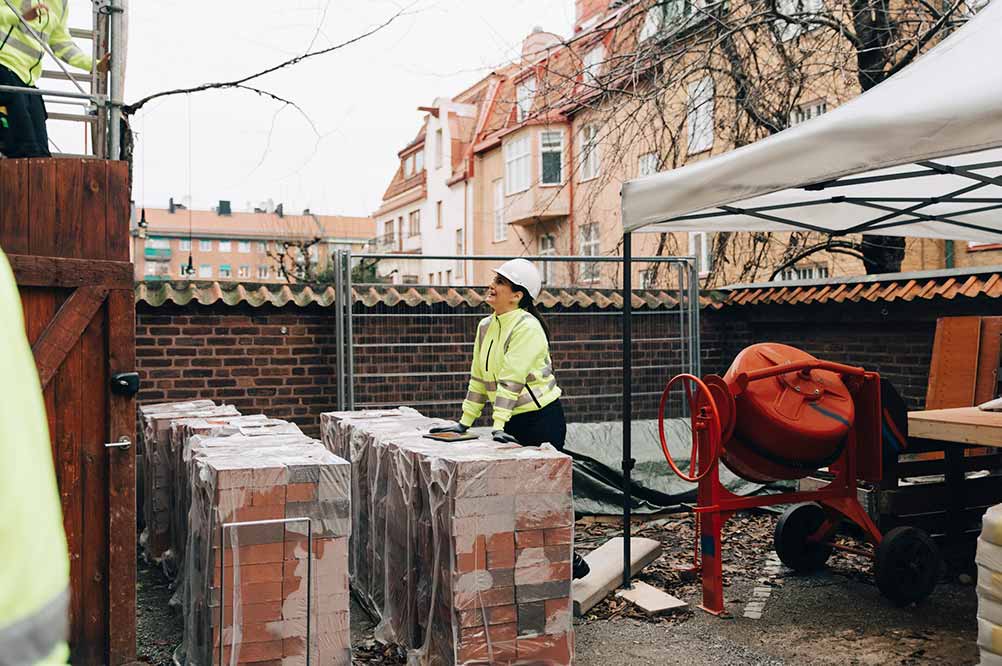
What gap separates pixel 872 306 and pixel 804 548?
3740 millimetres

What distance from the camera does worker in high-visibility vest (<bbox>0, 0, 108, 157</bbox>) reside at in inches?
174

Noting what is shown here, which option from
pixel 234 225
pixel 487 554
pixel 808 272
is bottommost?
pixel 487 554

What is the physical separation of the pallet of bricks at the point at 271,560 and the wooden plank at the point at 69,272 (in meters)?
0.93

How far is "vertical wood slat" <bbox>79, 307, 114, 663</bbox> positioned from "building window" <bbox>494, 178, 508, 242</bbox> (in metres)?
29.1

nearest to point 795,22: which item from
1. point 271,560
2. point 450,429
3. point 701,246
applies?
point 450,429

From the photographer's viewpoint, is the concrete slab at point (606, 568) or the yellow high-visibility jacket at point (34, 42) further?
the concrete slab at point (606, 568)

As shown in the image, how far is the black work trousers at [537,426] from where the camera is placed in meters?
5.22

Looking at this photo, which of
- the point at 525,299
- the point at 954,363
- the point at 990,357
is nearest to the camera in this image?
the point at 525,299

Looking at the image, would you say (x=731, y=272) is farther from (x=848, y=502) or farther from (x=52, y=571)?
(x=52, y=571)

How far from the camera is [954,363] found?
781 centimetres

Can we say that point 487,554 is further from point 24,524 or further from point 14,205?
point 24,524

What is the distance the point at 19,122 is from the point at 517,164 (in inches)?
1052

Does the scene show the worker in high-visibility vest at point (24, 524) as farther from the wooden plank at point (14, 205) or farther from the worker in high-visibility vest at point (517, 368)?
the worker in high-visibility vest at point (517, 368)

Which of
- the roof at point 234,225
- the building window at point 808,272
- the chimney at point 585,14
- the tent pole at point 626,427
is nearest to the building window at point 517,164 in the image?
the building window at point 808,272
